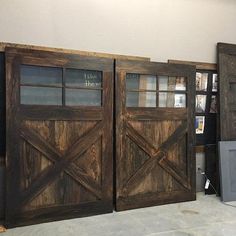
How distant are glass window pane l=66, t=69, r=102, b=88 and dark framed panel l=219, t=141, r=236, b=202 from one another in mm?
1954

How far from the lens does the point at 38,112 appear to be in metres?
→ 2.99

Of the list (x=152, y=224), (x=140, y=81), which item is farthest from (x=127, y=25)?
(x=152, y=224)

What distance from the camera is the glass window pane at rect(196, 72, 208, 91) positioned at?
4039 millimetres

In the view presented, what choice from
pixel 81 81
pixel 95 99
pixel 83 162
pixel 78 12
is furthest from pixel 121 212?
pixel 78 12

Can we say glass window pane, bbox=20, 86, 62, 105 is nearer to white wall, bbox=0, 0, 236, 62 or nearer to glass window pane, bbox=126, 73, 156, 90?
white wall, bbox=0, 0, 236, 62

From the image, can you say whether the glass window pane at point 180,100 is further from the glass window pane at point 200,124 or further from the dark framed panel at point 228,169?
the dark framed panel at point 228,169

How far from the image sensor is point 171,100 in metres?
3.72

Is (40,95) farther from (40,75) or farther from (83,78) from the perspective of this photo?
(83,78)

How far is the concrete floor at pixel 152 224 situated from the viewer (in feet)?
9.09

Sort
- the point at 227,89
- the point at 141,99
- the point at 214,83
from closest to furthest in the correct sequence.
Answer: the point at 141,99, the point at 227,89, the point at 214,83

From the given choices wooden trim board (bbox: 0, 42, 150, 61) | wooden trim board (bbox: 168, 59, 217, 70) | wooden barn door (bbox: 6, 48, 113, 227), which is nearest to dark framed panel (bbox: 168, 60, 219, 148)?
wooden trim board (bbox: 168, 59, 217, 70)

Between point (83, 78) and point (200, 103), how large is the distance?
1.84 meters

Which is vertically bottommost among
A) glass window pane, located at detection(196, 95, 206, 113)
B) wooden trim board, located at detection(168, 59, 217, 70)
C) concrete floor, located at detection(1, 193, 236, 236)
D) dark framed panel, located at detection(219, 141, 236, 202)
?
concrete floor, located at detection(1, 193, 236, 236)

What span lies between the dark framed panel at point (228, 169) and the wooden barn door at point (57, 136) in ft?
5.21
